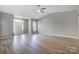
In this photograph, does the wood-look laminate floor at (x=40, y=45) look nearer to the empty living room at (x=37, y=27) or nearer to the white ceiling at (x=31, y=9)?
the empty living room at (x=37, y=27)

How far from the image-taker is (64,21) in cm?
188

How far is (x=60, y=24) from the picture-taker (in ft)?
6.26

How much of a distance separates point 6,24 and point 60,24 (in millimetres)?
1046

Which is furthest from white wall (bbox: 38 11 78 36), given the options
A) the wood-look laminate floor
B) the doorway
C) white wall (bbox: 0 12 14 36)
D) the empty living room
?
white wall (bbox: 0 12 14 36)

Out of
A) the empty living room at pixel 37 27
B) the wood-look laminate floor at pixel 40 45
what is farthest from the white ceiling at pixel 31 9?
the wood-look laminate floor at pixel 40 45

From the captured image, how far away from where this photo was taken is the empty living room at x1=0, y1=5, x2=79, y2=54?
1.82m

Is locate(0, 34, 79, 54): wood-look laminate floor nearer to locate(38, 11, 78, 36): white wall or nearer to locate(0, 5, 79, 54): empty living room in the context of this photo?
locate(0, 5, 79, 54): empty living room

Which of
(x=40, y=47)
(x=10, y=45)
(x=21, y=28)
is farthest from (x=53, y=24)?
(x=10, y=45)

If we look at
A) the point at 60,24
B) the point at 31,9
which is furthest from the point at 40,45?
the point at 31,9

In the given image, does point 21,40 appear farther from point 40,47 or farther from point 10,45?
point 40,47

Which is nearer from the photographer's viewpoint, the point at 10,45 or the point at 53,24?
the point at 10,45

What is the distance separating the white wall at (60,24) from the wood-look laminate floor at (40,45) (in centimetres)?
13
